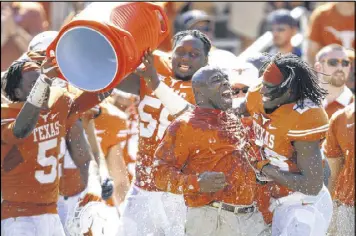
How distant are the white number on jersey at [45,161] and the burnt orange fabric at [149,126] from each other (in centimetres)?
58

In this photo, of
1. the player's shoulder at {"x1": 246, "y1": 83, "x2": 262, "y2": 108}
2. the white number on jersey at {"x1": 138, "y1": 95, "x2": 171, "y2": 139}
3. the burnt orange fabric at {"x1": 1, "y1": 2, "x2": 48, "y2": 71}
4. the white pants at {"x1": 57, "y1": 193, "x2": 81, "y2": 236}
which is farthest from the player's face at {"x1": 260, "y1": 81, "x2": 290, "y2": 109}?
Result: the burnt orange fabric at {"x1": 1, "y1": 2, "x2": 48, "y2": 71}

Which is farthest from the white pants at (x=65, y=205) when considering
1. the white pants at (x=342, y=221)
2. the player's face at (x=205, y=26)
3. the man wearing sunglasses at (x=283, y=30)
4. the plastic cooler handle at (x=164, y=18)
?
the man wearing sunglasses at (x=283, y=30)

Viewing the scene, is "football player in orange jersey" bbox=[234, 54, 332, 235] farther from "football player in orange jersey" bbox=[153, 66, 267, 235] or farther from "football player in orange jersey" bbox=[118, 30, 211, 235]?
"football player in orange jersey" bbox=[118, 30, 211, 235]

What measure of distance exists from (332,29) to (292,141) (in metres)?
4.67

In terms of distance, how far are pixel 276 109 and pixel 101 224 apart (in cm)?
153

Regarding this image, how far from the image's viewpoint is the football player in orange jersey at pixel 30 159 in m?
6.97

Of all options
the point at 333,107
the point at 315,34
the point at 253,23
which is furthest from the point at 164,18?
the point at 253,23


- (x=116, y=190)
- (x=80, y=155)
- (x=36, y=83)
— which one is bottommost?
(x=116, y=190)

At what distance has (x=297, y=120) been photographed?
6.43 meters

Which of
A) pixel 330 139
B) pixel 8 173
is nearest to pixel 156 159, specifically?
pixel 8 173

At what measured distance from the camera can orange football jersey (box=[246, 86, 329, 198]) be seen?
641cm

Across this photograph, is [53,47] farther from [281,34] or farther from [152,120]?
[281,34]

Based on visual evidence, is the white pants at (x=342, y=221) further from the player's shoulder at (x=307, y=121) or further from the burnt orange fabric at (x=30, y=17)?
the burnt orange fabric at (x=30, y=17)

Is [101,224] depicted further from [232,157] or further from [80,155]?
[232,157]
